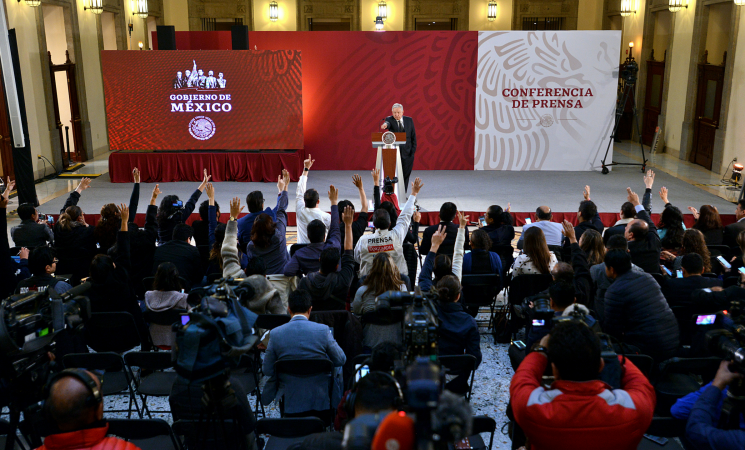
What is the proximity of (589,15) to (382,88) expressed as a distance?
10259 millimetres

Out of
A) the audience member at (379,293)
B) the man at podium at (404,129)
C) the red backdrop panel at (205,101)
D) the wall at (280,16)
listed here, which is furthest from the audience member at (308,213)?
the wall at (280,16)

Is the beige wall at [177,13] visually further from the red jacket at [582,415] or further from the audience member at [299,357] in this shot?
the red jacket at [582,415]

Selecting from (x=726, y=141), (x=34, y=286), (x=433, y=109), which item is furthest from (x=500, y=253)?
(x=726, y=141)

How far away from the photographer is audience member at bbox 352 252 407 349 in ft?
13.5

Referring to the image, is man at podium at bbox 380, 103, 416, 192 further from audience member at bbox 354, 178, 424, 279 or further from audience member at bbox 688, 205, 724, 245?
audience member at bbox 688, 205, 724, 245

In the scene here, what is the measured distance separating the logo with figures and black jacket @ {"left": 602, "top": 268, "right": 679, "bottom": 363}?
30.9ft

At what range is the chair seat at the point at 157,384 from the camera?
3.78 metres

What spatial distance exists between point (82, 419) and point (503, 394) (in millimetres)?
3026

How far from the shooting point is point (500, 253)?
19.5ft

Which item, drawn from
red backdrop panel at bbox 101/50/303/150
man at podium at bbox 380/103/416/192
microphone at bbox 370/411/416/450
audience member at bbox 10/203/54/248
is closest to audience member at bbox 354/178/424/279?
audience member at bbox 10/203/54/248

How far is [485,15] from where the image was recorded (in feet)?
63.4

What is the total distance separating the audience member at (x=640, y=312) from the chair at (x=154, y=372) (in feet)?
8.68

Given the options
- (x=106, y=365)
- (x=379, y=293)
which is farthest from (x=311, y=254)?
(x=106, y=365)

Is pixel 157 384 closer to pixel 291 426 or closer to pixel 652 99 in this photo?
pixel 291 426
